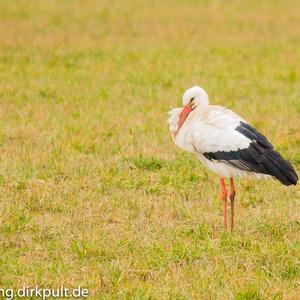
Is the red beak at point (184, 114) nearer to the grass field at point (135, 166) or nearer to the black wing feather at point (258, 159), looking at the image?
the black wing feather at point (258, 159)

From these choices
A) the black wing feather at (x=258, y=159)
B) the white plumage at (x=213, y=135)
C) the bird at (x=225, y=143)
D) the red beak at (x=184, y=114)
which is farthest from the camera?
the red beak at (x=184, y=114)

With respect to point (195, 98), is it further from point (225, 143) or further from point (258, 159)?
point (258, 159)

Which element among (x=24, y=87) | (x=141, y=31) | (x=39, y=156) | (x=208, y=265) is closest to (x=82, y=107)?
(x=24, y=87)

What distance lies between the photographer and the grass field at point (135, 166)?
6117mm

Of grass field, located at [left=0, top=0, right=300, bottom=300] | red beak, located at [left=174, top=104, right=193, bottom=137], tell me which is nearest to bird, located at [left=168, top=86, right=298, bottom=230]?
red beak, located at [left=174, top=104, right=193, bottom=137]

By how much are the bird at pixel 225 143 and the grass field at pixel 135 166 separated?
49cm

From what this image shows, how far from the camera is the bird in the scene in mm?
6949

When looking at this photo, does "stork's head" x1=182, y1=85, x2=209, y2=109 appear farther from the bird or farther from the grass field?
the grass field

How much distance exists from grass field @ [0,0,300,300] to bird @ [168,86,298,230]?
1.61 ft

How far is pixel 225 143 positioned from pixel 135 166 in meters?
1.86

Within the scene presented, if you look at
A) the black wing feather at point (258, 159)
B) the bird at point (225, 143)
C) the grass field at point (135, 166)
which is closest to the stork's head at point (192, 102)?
the bird at point (225, 143)

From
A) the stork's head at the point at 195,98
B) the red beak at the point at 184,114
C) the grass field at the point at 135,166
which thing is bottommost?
the grass field at the point at 135,166

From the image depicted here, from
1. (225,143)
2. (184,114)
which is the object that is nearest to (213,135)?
(225,143)

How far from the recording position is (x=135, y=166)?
884cm
